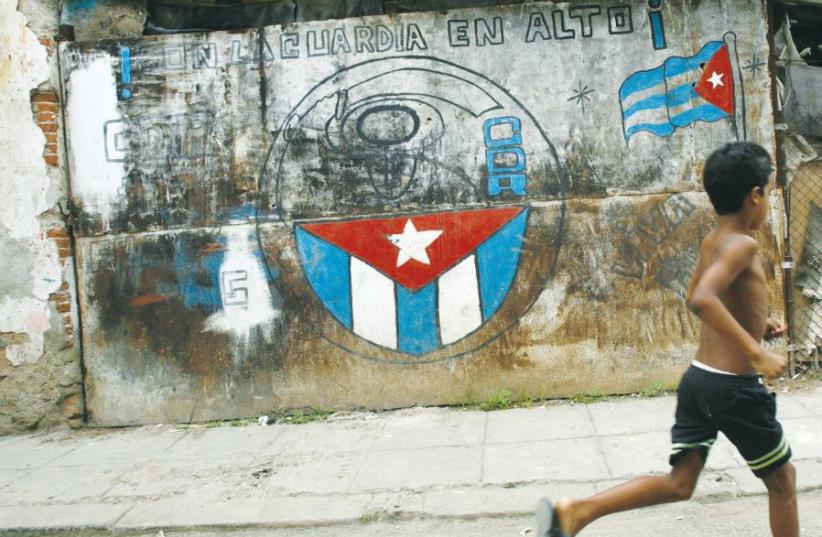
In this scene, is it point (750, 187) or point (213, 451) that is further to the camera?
point (213, 451)

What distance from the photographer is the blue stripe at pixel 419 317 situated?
5660 mm

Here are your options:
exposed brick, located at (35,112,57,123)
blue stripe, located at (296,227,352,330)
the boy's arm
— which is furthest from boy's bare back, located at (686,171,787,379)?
exposed brick, located at (35,112,57,123)

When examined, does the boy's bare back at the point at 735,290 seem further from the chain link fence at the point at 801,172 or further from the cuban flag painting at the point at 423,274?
the chain link fence at the point at 801,172

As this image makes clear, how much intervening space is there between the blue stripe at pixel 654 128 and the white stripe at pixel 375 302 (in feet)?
6.81

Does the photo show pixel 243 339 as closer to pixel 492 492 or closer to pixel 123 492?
pixel 123 492

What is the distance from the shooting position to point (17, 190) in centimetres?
580

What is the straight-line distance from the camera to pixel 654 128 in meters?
5.59

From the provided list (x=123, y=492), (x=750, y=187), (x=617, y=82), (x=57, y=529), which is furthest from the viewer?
(x=617, y=82)

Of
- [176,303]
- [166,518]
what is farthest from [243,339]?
[166,518]

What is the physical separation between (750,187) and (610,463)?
2.10 meters

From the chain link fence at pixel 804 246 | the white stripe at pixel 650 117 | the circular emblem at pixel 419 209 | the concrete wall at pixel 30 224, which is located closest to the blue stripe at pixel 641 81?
the white stripe at pixel 650 117

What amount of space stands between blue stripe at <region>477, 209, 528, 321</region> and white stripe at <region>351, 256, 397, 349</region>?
2.22ft

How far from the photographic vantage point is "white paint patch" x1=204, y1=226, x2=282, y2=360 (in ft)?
18.9

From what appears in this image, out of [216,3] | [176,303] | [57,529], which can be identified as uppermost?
[216,3]
